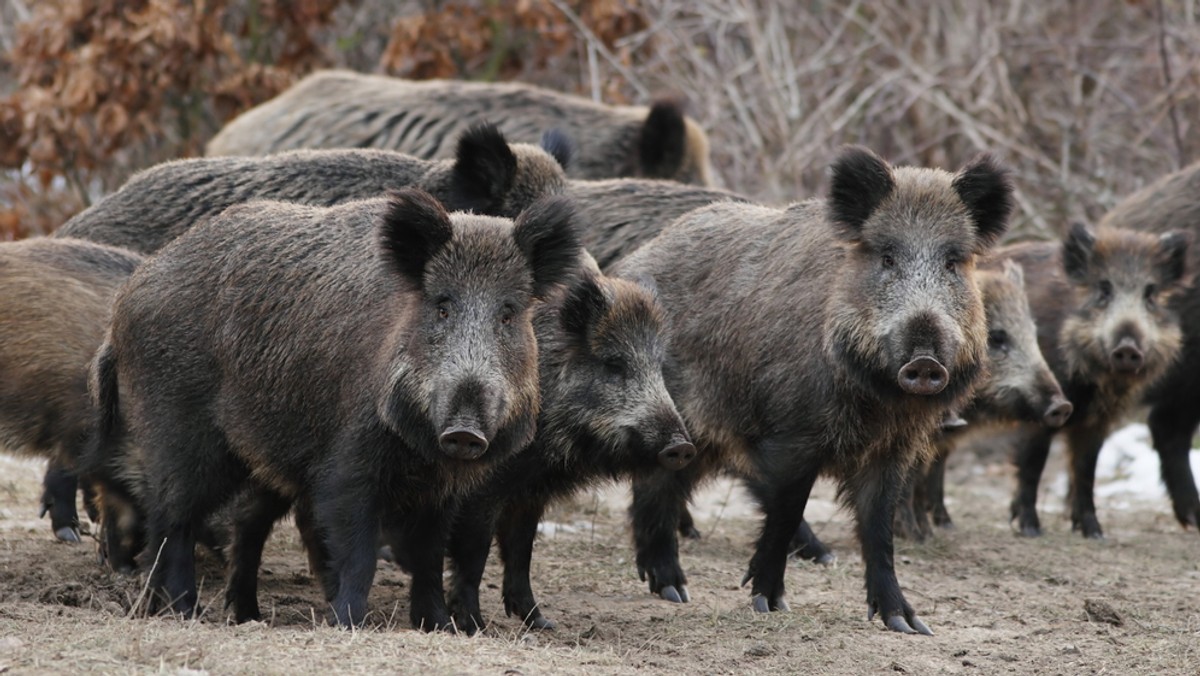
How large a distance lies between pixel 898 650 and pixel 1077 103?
27.2 ft

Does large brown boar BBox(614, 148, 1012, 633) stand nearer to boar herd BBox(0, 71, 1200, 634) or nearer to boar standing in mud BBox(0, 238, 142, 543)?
boar herd BBox(0, 71, 1200, 634)

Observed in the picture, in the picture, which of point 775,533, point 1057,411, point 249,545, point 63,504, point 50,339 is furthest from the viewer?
point 1057,411

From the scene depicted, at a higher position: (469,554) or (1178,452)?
(1178,452)

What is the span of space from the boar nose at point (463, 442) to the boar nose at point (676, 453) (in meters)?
0.95

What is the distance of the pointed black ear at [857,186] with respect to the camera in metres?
5.76

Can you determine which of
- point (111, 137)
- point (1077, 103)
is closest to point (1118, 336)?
point (1077, 103)

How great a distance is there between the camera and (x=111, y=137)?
11453mm

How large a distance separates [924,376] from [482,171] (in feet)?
9.06

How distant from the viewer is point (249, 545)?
562 centimetres

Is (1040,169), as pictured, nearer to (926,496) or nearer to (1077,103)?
(1077,103)

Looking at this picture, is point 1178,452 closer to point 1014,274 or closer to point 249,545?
point 1014,274

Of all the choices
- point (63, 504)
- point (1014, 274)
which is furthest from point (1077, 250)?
point (63, 504)

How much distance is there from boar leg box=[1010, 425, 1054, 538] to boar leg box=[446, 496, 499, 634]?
4146mm

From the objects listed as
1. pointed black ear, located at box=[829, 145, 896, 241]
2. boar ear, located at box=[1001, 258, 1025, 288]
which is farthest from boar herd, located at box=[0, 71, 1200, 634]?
boar ear, located at box=[1001, 258, 1025, 288]
